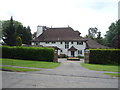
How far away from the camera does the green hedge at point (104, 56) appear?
25375 mm

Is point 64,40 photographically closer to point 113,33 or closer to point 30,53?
point 30,53

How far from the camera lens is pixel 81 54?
147 feet

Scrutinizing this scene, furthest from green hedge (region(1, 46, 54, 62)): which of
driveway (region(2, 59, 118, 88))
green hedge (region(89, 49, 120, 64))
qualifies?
driveway (region(2, 59, 118, 88))

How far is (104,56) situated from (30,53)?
14.2 metres

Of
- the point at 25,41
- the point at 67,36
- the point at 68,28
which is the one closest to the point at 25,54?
the point at 67,36

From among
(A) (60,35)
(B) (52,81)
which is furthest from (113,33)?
(B) (52,81)

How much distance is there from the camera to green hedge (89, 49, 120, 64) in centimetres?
2538

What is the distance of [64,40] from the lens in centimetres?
4647

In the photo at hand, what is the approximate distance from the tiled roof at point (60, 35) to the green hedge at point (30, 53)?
21.3 m

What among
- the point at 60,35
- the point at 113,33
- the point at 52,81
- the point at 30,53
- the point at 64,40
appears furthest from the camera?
the point at 113,33

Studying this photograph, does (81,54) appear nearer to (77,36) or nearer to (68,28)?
(77,36)

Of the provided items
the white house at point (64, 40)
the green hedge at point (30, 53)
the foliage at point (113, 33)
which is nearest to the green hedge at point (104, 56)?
the green hedge at point (30, 53)

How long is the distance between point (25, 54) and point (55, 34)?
962 inches

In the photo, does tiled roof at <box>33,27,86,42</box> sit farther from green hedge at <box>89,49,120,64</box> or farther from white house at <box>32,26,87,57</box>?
green hedge at <box>89,49,120,64</box>
